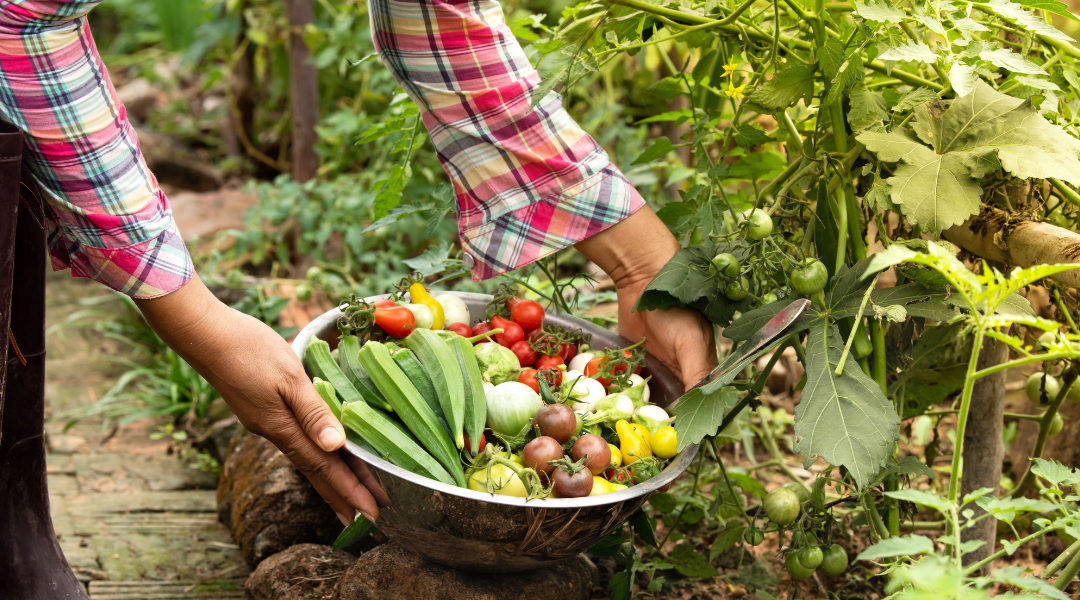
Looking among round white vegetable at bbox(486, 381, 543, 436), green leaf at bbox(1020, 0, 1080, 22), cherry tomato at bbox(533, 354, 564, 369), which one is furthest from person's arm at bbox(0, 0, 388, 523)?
green leaf at bbox(1020, 0, 1080, 22)

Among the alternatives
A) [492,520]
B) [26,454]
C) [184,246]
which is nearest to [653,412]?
[492,520]

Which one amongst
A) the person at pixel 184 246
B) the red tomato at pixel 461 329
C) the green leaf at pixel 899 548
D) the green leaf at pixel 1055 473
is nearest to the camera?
the green leaf at pixel 899 548

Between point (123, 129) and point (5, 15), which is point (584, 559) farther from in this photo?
point (5, 15)

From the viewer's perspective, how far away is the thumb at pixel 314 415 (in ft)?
4.66

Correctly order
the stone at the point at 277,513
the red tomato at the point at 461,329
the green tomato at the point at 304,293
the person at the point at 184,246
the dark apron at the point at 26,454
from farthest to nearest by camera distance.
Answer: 1. the green tomato at the point at 304,293
2. the stone at the point at 277,513
3. the red tomato at the point at 461,329
4. the dark apron at the point at 26,454
5. the person at the point at 184,246

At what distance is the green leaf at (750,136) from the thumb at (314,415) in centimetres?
97

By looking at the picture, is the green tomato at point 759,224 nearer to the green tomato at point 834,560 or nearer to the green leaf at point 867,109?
the green leaf at point 867,109

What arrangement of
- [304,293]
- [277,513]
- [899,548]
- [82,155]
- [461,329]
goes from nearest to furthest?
[899,548] → [82,155] → [461,329] → [277,513] → [304,293]

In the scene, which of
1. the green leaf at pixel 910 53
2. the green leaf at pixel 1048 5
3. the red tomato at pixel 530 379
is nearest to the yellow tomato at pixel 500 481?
the red tomato at pixel 530 379

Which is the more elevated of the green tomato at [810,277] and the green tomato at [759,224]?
the green tomato at [759,224]

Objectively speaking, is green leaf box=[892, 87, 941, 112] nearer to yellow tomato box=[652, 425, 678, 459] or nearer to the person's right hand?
yellow tomato box=[652, 425, 678, 459]

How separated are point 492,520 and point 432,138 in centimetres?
88

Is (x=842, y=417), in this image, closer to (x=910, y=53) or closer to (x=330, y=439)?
(x=910, y=53)

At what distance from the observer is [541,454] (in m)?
1.38
